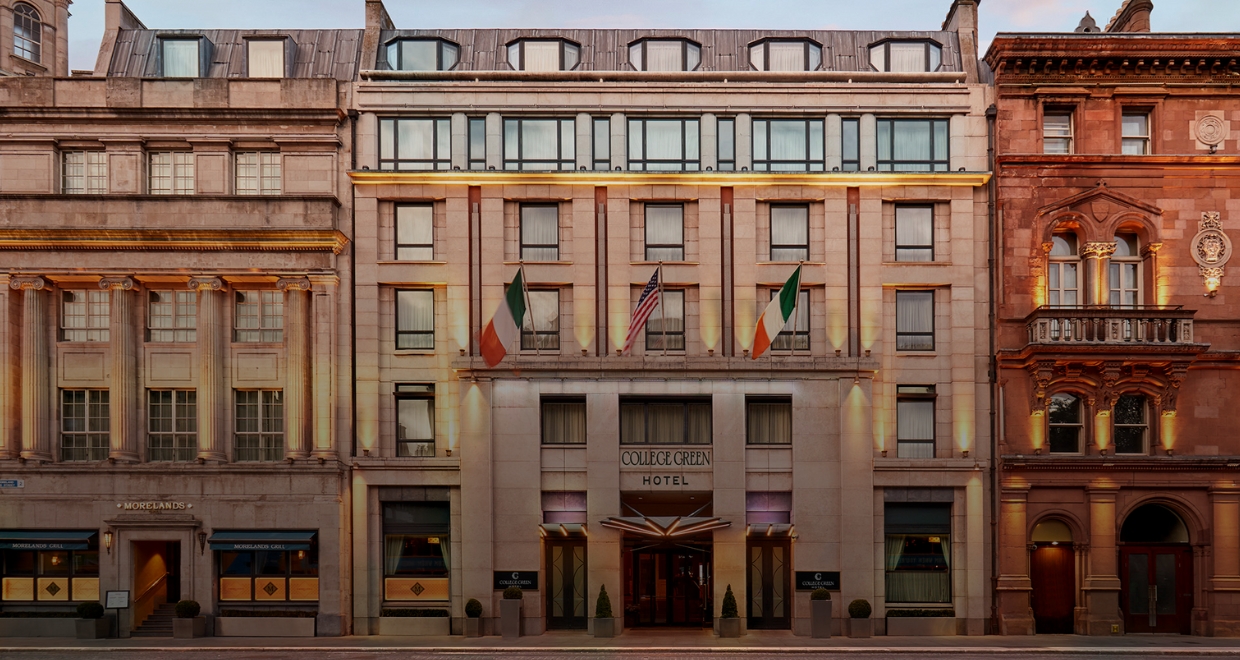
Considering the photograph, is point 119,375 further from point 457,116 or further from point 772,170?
point 772,170

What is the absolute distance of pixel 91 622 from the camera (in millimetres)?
32625

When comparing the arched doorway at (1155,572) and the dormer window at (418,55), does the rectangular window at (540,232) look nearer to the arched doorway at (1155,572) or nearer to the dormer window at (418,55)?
the dormer window at (418,55)

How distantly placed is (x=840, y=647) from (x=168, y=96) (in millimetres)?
28771

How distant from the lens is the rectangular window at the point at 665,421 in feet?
115

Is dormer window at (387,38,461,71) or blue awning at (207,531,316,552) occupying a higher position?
dormer window at (387,38,461,71)

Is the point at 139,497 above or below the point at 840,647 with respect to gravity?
above

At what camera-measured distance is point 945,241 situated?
35.5 m

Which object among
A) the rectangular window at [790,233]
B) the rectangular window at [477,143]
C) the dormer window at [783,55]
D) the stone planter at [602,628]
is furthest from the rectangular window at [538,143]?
the stone planter at [602,628]

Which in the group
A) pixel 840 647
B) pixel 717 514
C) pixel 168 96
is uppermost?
pixel 168 96

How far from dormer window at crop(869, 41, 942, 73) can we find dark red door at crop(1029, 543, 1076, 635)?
17.6m

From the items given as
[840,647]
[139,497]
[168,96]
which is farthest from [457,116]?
[840,647]

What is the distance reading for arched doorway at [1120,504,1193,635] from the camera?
34531 mm

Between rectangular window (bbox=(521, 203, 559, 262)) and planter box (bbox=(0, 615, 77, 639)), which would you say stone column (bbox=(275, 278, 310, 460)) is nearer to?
rectangular window (bbox=(521, 203, 559, 262))

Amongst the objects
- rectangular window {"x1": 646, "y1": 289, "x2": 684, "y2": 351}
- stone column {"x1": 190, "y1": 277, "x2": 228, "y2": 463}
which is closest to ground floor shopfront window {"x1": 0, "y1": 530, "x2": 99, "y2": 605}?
stone column {"x1": 190, "y1": 277, "x2": 228, "y2": 463}
